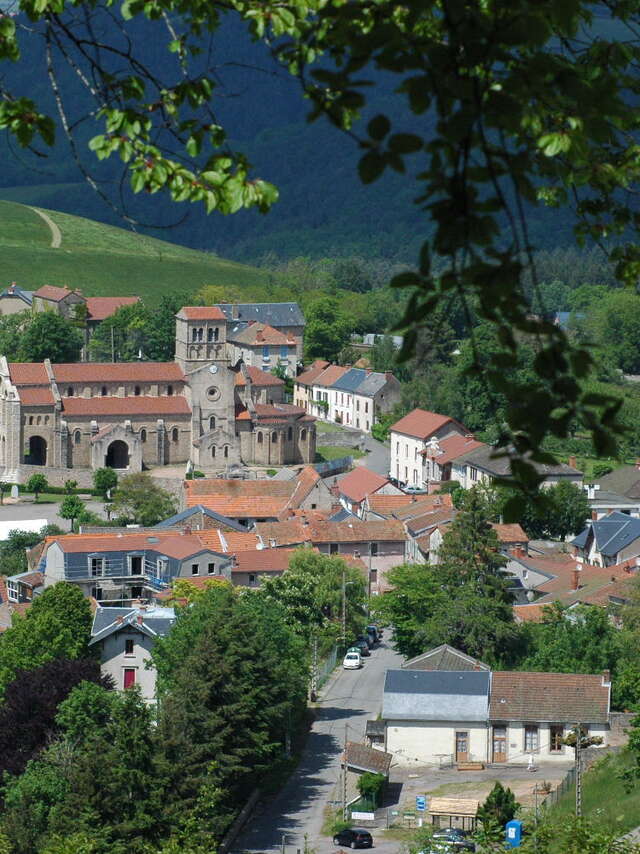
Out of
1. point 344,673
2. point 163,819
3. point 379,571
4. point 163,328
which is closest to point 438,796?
point 163,819

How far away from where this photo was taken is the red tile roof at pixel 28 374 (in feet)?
286

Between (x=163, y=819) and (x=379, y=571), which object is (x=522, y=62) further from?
(x=379, y=571)

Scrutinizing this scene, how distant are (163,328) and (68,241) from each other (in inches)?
2758

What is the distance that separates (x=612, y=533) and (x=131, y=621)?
2672cm

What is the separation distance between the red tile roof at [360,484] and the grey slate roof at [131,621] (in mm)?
26133

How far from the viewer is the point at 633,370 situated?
12400 centimetres

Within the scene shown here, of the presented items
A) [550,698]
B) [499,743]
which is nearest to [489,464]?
[550,698]

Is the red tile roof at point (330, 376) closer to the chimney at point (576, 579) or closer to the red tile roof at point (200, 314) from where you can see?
the red tile roof at point (200, 314)

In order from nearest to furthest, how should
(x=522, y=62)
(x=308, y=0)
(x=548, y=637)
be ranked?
1. (x=522, y=62)
2. (x=308, y=0)
3. (x=548, y=637)

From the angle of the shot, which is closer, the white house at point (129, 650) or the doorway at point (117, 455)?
the white house at point (129, 650)

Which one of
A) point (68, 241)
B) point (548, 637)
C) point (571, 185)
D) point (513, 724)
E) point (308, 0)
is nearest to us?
point (308, 0)

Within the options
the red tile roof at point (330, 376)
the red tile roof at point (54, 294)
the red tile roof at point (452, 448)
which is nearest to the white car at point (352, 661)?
the red tile roof at point (452, 448)

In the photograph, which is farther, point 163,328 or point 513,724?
point 163,328

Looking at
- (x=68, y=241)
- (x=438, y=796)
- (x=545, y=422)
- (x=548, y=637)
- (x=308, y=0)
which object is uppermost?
(x=68, y=241)
